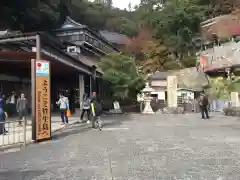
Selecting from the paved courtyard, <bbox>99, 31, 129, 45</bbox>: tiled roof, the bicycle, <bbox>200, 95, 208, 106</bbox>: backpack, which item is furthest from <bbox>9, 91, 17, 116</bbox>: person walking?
<bbox>99, 31, 129, 45</bbox>: tiled roof

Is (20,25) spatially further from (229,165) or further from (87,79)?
(229,165)

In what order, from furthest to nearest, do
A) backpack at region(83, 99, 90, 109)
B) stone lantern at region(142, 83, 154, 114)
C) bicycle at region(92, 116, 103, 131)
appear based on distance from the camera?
stone lantern at region(142, 83, 154, 114) < backpack at region(83, 99, 90, 109) < bicycle at region(92, 116, 103, 131)

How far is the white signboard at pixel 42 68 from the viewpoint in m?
11.4

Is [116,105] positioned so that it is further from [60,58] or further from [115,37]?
[115,37]

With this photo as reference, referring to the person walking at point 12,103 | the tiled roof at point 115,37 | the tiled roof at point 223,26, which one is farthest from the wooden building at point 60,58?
the tiled roof at point 223,26

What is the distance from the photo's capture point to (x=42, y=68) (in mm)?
11562

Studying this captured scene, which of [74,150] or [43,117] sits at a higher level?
[43,117]

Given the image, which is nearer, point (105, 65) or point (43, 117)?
point (43, 117)

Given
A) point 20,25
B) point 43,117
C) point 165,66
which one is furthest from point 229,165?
point 165,66

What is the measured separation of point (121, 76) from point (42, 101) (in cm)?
1993

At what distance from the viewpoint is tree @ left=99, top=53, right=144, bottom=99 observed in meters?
31.2

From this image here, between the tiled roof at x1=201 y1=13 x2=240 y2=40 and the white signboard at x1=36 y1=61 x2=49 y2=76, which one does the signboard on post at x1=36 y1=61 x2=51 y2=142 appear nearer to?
the white signboard at x1=36 y1=61 x2=49 y2=76

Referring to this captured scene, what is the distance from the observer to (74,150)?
9453 mm

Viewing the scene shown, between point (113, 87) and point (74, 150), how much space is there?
73.8ft
